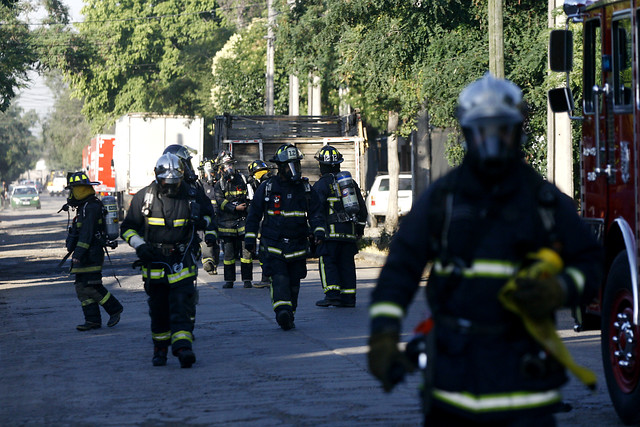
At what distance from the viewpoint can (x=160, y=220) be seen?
30.6 feet

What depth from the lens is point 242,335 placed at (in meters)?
11.1

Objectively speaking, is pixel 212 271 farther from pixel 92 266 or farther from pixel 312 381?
pixel 312 381

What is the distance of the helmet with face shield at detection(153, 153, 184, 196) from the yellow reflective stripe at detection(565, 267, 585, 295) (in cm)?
579

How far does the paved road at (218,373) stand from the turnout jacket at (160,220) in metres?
1.07

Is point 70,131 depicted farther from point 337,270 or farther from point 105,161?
point 337,270

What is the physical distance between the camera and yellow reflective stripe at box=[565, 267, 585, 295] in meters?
3.83

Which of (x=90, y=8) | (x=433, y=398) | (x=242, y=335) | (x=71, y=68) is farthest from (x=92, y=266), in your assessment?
(x=90, y=8)

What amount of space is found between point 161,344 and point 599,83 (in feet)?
13.7

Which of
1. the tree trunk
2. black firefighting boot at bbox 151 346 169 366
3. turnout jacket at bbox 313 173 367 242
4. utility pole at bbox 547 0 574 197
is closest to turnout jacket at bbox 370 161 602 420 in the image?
black firefighting boot at bbox 151 346 169 366

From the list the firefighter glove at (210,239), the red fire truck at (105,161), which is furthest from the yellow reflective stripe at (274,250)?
the red fire truck at (105,161)

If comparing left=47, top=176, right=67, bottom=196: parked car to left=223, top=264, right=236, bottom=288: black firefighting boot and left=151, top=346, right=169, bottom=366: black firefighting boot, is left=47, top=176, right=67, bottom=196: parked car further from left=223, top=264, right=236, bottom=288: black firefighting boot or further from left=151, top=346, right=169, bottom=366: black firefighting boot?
left=151, top=346, right=169, bottom=366: black firefighting boot

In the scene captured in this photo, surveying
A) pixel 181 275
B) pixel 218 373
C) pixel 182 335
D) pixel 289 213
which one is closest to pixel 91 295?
pixel 289 213

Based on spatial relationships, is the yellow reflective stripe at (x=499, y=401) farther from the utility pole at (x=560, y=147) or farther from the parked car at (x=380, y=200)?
the parked car at (x=380, y=200)

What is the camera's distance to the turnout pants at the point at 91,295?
38.9 feet
